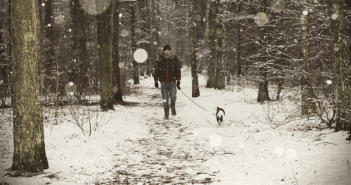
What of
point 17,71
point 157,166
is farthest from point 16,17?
point 157,166

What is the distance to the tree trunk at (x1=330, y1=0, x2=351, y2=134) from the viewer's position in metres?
5.23

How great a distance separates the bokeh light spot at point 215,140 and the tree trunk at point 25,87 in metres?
3.88

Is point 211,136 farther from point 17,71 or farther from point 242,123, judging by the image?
point 17,71

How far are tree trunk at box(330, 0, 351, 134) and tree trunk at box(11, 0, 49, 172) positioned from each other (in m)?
5.57

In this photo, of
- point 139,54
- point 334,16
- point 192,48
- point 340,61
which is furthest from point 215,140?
point 139,54

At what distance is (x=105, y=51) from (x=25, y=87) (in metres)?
5.73

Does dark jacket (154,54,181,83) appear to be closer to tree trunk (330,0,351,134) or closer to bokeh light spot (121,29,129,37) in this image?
tree trunk (330,0,351,134)

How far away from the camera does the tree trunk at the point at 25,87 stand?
13.5ft

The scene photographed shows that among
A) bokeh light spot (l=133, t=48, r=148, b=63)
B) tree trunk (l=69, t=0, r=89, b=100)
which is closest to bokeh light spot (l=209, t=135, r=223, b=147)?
tree trunk (l=69, t=0, r=89, b=100)

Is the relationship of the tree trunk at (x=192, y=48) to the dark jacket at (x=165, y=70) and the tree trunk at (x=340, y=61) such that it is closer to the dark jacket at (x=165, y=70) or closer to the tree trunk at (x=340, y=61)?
the dark jacket at (x=165, y=70)

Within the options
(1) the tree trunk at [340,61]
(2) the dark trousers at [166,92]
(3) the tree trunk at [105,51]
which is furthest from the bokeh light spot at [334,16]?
(3) the tree trunk at [105,51]

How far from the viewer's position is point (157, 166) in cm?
514

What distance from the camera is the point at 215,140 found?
22.4 feet

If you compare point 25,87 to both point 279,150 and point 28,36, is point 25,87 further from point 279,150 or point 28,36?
point 279,150
